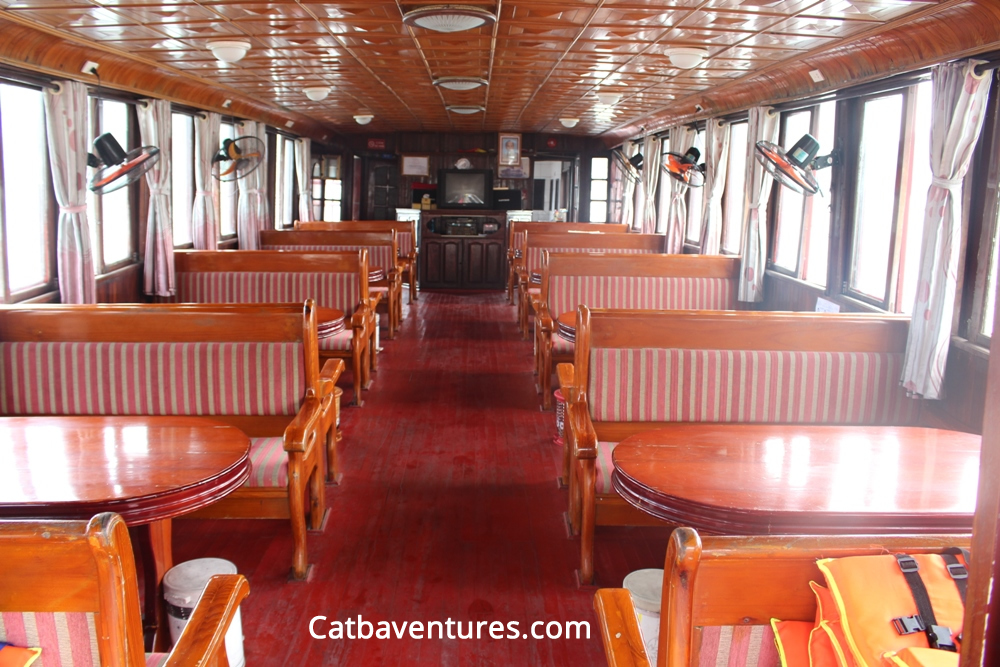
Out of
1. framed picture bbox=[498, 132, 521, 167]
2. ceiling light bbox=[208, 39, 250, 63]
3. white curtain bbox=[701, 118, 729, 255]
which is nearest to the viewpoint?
ceiling light bbox=[208, 39, 250, 63]

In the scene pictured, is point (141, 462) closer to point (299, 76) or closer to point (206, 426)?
point (206, 426)

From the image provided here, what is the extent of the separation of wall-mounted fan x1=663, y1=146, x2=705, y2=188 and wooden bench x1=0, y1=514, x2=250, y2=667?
6.82 metres

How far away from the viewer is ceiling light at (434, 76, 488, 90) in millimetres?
7066

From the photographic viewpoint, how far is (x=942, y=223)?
3.88 m

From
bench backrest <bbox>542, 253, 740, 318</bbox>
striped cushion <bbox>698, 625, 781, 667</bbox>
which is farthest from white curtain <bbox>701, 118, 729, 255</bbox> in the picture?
striped cushion <bbox>698, 625, 781, 667</bbox>

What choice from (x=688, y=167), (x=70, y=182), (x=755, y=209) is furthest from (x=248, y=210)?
(x=755, y=209)

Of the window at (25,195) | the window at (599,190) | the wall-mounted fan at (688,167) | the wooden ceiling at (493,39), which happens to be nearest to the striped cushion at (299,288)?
the window at (25,195)

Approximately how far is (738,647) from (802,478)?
1106 mm

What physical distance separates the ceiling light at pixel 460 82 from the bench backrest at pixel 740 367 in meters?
4.04

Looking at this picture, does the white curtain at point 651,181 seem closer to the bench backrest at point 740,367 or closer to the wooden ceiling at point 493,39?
the wooden ceiling at point 493,39

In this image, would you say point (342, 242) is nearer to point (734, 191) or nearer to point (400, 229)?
point (400, 229)

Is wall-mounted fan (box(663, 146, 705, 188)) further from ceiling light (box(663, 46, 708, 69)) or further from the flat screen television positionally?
the flat screen television

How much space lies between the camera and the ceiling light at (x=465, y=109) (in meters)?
9.88

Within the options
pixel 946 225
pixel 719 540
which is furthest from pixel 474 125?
pixel 719 540
